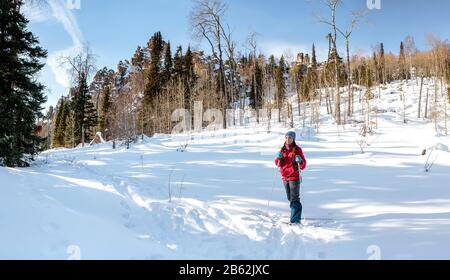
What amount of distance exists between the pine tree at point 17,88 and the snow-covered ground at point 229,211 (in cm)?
310

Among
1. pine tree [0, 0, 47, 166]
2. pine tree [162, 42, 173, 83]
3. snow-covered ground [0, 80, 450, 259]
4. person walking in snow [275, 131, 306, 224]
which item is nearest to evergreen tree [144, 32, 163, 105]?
pine tree [162, 42, 173, 83]

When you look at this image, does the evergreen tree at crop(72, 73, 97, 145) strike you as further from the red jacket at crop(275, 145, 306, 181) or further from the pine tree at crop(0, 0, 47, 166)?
the red jacket at crop(275, 145, 306, 181)

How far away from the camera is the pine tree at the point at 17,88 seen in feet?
34.5

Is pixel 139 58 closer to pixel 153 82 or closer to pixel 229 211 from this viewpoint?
pixel 153 82

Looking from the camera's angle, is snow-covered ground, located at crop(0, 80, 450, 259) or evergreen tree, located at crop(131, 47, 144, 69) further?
evergreen tree, located at crop(131, 47, 144, 69)

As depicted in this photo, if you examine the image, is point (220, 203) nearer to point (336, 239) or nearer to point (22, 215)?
point (336, 239)

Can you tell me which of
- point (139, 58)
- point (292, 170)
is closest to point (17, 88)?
Result: point (292, 170)

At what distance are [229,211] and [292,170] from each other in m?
1.57

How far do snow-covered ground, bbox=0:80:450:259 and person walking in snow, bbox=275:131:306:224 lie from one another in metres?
0.34

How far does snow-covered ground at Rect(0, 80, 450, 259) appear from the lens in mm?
4211

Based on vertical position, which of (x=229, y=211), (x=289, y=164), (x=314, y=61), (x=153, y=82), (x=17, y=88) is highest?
(x=314, y=61)

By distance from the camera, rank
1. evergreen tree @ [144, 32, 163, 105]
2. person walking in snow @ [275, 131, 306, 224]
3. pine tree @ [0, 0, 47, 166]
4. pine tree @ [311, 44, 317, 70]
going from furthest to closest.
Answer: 1. pine tree @ [311, 44, 317, 70]
2. evergreen tree @ [144, 32, 163, 105]
3. pine tree @ [0, 0, 47, 166]
4. person walking in snow @ [275, 131, 306, 224]

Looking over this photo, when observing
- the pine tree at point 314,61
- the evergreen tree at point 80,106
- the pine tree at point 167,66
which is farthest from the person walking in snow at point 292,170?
the pine tree at point 314,61

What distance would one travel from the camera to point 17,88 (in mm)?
11664
